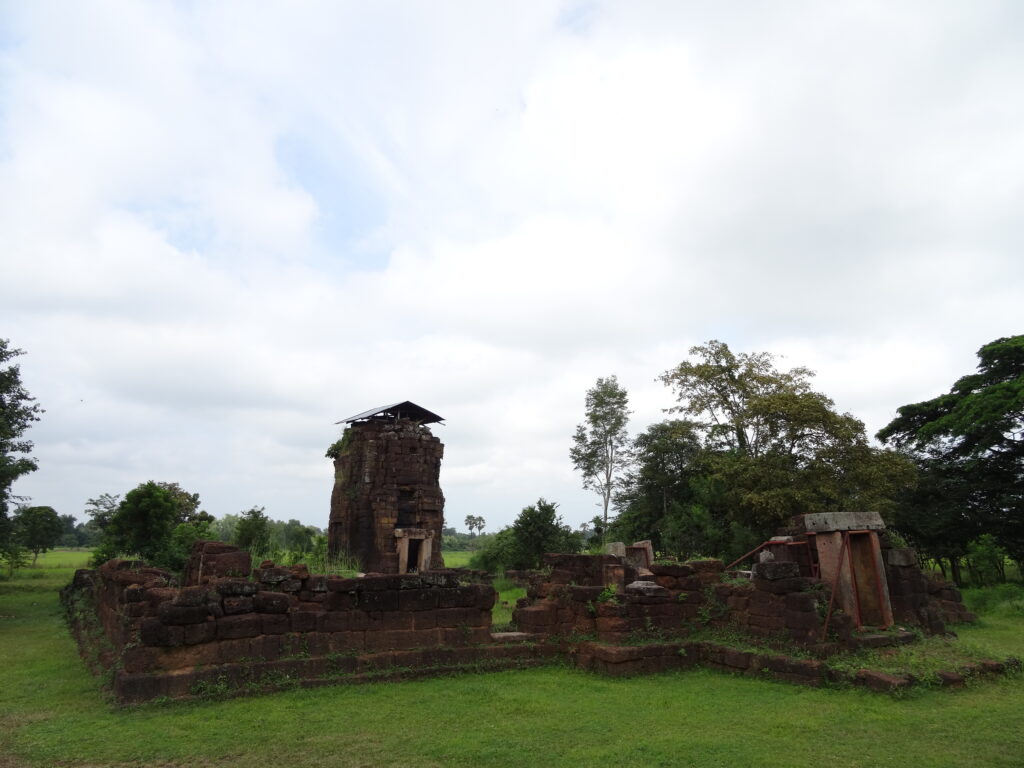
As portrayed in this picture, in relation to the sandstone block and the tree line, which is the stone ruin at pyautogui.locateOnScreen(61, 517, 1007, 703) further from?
the tree line

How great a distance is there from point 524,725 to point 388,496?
1941 centimetres

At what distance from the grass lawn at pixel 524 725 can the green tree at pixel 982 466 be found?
805 inches

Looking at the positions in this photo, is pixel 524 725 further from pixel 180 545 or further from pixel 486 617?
pixel 180 545

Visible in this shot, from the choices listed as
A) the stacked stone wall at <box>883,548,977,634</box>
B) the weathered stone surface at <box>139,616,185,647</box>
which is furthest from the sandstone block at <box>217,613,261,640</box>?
the stacked stone wall at <box>883,548,977,634</box>

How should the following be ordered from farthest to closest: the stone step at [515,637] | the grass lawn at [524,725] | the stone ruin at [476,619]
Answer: the stone step at [515,637] → the stone ruin at [476,619] → the grass lawn at [524,725]

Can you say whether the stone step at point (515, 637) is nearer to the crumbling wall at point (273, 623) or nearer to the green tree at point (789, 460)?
the crumbling wall at point (273, 623)

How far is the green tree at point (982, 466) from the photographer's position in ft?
84.4

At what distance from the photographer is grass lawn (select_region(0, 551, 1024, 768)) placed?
5.84 metres

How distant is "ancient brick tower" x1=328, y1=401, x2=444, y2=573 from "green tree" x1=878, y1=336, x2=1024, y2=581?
21.0 meters

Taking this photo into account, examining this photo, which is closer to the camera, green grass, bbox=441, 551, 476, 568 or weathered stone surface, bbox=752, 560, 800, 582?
weathered stone surface, bbox=752, 560, 800, 582

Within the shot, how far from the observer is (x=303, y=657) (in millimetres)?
8578

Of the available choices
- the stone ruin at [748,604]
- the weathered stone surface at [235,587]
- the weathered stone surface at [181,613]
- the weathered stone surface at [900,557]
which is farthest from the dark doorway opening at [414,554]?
the weathered stone surface at [181,613]

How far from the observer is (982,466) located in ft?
90.0

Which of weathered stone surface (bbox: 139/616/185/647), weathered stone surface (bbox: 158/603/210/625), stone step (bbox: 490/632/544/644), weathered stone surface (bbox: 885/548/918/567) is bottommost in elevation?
stone step (bbox: 490/632/544/644)
